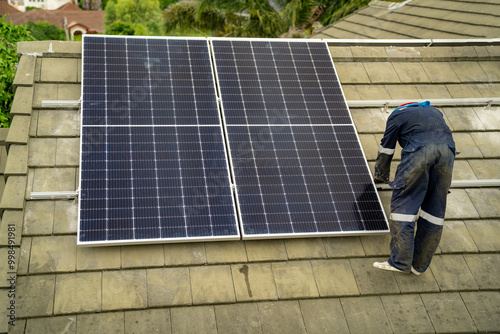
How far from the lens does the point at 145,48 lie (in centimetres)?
802

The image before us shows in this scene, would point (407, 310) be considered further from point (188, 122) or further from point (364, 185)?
point (188, 122)

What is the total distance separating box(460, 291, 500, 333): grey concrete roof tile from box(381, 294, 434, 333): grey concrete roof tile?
2.06ft

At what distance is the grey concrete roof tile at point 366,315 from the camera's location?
6.31 meters

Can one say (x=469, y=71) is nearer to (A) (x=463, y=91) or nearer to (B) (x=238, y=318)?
(A) (x=463, y=91)

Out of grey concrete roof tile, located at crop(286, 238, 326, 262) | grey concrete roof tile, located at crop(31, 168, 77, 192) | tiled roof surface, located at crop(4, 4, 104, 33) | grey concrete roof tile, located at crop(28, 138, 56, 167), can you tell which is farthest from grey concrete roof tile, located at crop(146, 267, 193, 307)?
tiled roof surface, located at crop(4, 4, 104, 33)

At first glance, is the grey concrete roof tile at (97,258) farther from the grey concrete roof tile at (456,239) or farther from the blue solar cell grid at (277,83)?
the grey concrete roof tile at (456,239)

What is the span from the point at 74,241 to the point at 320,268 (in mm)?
3018

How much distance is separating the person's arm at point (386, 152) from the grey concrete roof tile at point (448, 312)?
5.66 ft

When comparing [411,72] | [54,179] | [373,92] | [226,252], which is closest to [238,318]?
[226,252]

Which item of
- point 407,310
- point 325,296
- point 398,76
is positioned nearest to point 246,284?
point 325,296

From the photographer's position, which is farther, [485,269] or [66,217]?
[485,269]

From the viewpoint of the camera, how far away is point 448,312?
21.7ft

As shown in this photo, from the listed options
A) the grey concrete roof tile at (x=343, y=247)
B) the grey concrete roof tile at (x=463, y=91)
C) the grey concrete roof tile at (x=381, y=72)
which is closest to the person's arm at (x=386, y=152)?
the grey concrete roof tile at (x=343, y=247)

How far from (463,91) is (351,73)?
2.03m
